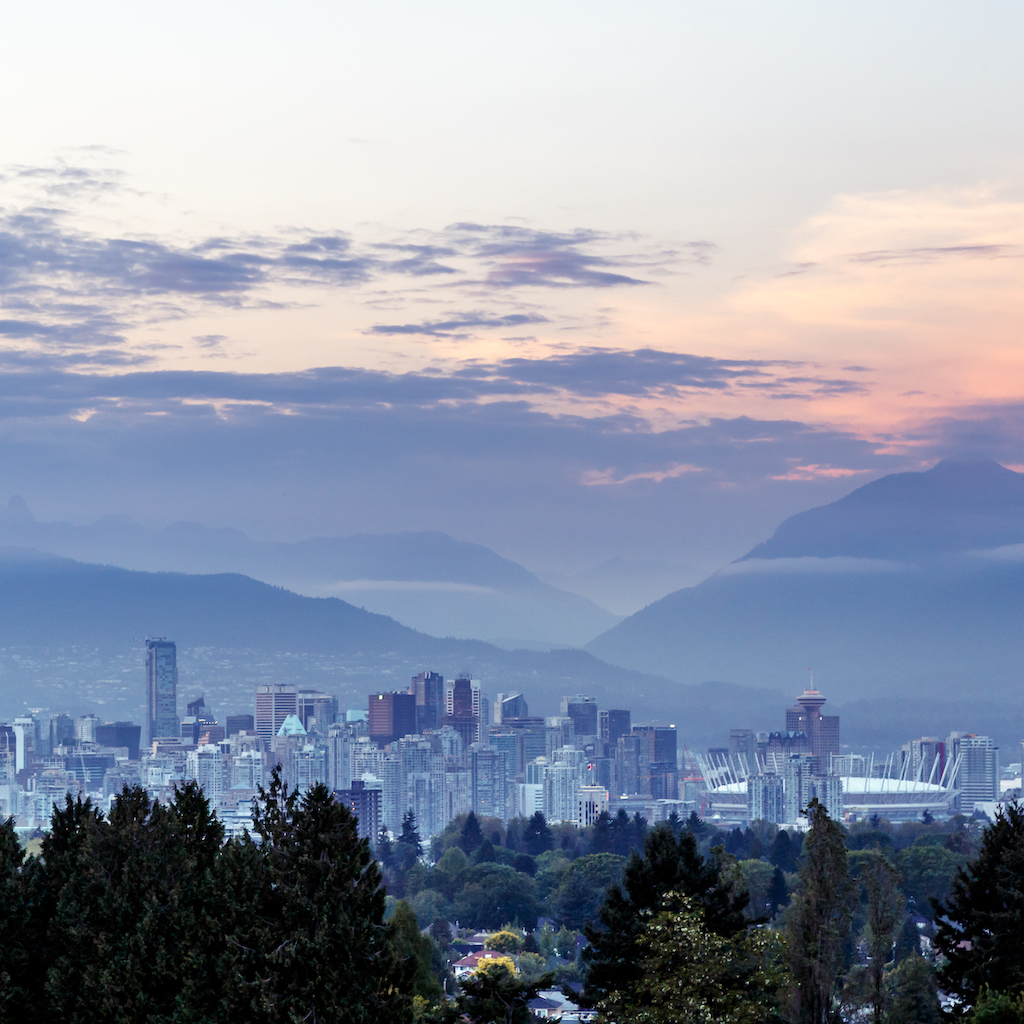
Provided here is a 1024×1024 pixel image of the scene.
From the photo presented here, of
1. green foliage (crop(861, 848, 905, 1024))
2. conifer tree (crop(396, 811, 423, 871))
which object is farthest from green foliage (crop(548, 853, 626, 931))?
green foliage (crop(861, 848, 905, 1024))

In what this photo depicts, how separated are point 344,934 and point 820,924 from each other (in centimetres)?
940

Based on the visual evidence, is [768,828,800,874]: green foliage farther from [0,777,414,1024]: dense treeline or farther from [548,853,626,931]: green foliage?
[0,777,414,1024]: dense treeline

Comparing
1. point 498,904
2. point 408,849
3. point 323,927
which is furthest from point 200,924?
point 408,849

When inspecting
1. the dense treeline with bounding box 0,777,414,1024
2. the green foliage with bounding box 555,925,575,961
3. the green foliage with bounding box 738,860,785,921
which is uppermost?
A: the dense treeline with bounding box 0,777,414,1024

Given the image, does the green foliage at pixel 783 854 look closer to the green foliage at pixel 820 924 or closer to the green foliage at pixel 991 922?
the green foliage at pixel 991 922

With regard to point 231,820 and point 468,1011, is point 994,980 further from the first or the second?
point 231,820

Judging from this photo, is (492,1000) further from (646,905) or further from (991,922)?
(991,922)

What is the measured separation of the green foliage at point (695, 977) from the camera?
82.7 feet

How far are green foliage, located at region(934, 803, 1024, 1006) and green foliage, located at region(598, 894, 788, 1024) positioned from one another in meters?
4.22

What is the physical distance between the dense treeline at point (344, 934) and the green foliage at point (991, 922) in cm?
4

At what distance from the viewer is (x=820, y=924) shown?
27734 mm

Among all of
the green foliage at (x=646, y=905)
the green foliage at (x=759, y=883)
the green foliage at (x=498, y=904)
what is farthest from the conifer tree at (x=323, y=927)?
the green foliage at (x=498, y=904)

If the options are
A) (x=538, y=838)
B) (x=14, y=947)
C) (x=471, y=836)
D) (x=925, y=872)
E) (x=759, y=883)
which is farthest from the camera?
(x=471, y=836)

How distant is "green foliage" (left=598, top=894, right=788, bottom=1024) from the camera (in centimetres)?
2520
